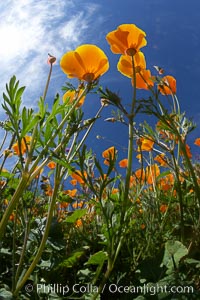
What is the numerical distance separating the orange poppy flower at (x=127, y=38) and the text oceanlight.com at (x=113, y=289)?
84 centimetres

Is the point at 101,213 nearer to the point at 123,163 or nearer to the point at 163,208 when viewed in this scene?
the point at 163,208

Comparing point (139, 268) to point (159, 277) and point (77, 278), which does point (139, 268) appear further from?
point (77, 278)

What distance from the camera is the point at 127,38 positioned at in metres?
1.40

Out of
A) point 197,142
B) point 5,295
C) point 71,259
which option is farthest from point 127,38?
point 197,142

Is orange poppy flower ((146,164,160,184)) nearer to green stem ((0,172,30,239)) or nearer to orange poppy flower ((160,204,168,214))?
orange poppy flower ((160,204,168,214))

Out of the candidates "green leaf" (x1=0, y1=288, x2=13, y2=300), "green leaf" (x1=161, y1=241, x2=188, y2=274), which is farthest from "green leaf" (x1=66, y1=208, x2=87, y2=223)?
"green leaf" (x1=0, y1=288, x2=13, y2=300)

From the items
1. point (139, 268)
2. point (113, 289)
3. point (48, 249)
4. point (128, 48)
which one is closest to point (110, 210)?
point (139, 268)

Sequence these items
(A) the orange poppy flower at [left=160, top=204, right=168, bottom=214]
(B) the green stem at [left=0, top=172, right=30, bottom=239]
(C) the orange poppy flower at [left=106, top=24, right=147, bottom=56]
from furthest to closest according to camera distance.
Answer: (A) the orange poppy flower at [left=160, top=204, right=168, bottom=214] → (C) the orange poppy flower at [left=106, top=24, right=147, bottom=56] → (B) the green stem at [left=0, top=172, right=30, bottom=239]

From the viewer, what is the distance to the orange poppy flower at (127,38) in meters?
1.40

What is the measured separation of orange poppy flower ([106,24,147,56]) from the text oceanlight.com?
842 mm

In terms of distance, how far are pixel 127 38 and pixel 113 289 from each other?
3.01ft

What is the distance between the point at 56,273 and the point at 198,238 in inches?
20.9

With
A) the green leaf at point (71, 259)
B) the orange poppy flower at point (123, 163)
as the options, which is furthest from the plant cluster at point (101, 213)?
the orange poppy flower at point (123, 163)

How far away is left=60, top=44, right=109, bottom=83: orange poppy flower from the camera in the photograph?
130 cm
